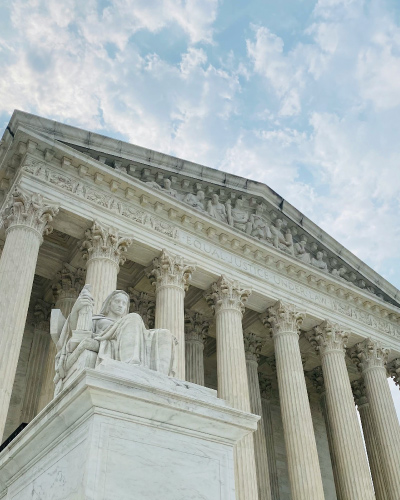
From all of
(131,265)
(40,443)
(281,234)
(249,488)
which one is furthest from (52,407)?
(281,234)

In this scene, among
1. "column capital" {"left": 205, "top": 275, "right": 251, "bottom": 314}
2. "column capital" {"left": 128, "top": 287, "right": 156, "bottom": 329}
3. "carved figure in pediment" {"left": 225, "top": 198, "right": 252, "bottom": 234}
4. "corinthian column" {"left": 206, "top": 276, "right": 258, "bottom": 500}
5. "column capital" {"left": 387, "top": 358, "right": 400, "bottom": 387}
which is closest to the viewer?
"corinthian column" {"left": 206, "top": 276, "right": 258, "bottom": 500}

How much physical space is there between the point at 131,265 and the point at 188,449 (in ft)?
55.1

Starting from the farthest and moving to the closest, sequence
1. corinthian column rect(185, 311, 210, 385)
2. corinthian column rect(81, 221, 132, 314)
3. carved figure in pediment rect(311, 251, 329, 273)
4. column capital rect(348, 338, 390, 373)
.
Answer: carved figure in pediment rect(311, 251, 329, 273), column capital rect(348, 338, 390, 373), corinthian column rect(185, 311, 210, 385), corinthian column rect(81, 221, 132, 314)

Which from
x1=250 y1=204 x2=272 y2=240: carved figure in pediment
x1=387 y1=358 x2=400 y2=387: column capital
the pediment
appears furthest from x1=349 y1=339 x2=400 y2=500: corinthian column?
x1=250 y1=204 x2=272 y2=240: carved figure in pediment

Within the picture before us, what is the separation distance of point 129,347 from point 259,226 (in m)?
18.7

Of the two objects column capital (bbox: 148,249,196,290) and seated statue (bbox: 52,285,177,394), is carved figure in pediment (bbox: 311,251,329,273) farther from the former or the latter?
seated statue (bbox: 52,285,177,394)

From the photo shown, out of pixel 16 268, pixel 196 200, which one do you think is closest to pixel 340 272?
pixel 196 200

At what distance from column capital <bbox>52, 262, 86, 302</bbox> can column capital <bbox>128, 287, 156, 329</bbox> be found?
2714 millimetres

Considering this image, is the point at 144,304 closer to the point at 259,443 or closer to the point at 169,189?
the point at 169,189

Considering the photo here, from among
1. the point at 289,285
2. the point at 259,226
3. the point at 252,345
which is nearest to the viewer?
the point at 289,285

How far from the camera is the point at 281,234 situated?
25.6 metres

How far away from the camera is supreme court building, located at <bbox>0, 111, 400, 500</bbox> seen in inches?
693

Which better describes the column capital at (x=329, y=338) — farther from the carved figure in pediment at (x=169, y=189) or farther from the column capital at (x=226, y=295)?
the carved figure in pediment at (x=169, y=189)

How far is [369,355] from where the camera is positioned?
25219mm
